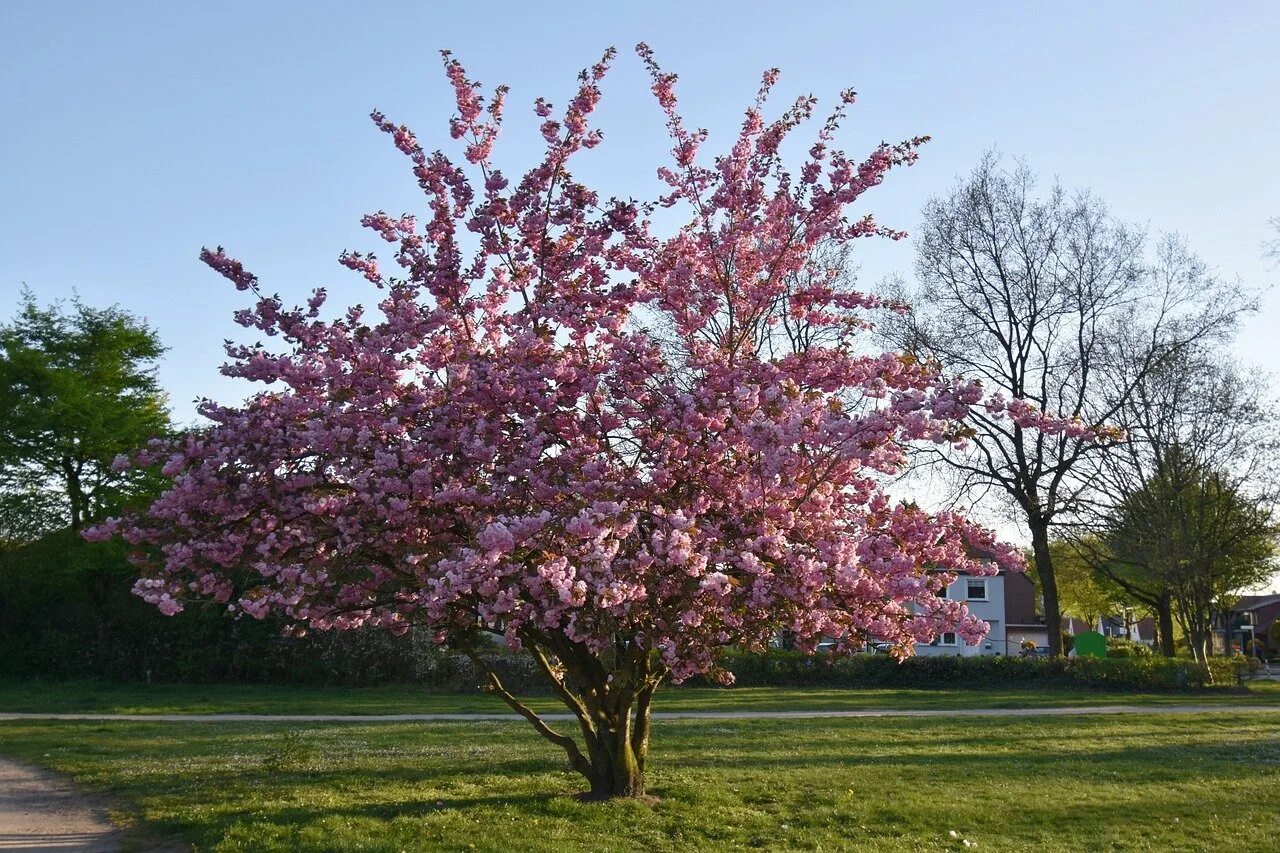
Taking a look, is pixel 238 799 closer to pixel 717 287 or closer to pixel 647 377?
pixel 647 377

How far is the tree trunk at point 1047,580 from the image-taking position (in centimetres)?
3231

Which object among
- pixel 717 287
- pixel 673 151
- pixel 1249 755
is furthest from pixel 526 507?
pixel 1249 755

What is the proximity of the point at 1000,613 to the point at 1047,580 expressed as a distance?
3292 cm

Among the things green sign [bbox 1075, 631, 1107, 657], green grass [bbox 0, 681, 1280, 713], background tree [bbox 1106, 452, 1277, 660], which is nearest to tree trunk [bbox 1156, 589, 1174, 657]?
green sign [bbox 1075, 631, 1107, 657]

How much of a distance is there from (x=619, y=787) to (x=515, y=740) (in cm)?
583

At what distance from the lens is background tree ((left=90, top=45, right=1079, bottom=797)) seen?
341 inches

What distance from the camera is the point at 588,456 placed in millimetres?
9750

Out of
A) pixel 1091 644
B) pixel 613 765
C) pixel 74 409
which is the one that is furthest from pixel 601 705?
pixel 1091 644

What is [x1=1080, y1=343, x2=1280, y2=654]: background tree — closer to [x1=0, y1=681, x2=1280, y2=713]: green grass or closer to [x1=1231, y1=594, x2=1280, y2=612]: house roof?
[x1=0, y1=681, x2=1280, y2=713]: green grass

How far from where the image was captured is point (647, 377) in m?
10.1

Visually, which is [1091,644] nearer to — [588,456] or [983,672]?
[983,672]

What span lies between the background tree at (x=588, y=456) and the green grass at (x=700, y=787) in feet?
4.49

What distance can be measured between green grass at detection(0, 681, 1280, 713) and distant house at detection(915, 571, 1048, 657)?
69.9 feet

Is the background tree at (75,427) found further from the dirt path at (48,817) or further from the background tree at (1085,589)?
the background tree at (1085,589)
